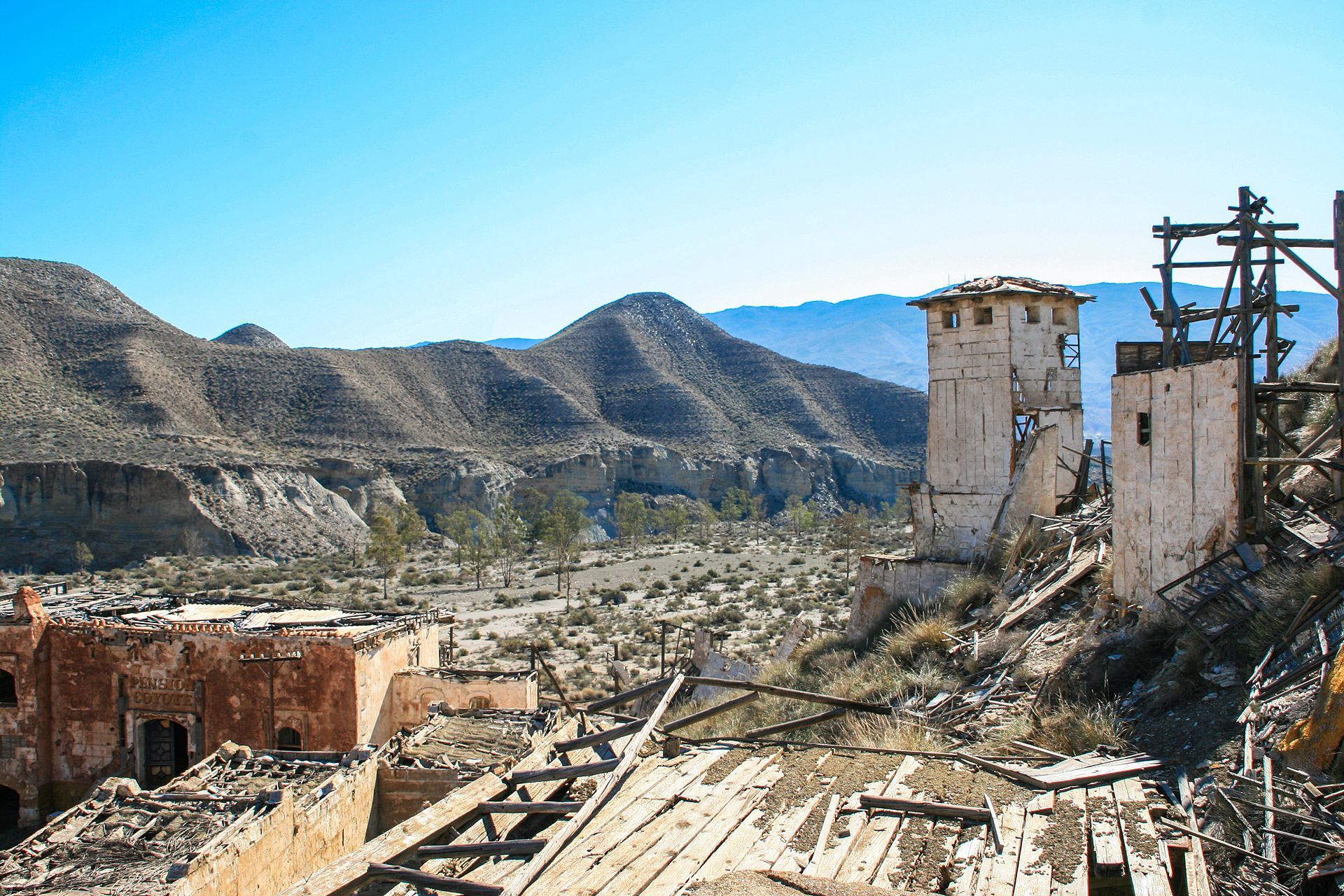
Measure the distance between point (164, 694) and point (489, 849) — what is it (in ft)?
47.7

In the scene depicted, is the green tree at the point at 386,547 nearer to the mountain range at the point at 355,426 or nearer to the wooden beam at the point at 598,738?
the mountain range at the point at 355,426

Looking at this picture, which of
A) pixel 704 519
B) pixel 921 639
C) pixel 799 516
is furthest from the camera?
pixel 704 519

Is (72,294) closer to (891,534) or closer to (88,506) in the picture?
(88,506)

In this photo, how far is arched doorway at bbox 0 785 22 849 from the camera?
16.7 m

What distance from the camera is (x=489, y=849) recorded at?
5.10 meters

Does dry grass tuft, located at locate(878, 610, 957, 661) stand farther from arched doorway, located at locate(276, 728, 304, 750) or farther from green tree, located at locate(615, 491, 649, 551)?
green tree, located at locate(615, 491, 649, 551)

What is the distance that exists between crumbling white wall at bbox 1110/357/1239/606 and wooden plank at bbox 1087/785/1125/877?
13.5ft

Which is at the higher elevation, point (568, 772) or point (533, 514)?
point (568, 772)

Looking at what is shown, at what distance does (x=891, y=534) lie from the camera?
5353cm

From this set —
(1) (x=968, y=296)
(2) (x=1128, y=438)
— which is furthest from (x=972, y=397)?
(2) (x=1128, y=438)

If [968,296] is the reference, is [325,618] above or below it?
below

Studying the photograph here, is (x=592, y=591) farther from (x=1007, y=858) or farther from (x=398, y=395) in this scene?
(x=398, y=395)

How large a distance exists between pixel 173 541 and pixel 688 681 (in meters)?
51.3

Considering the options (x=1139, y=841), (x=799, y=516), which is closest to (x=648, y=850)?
(x=1139, y=841)
